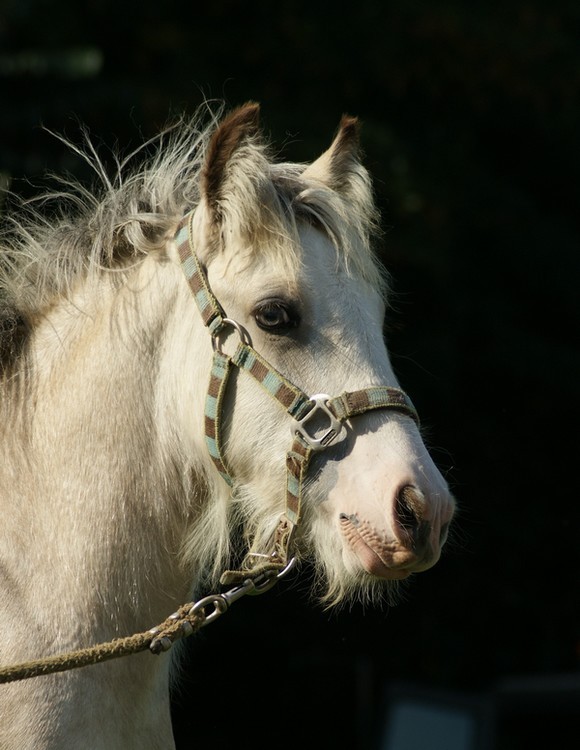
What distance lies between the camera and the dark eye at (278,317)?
9.12 ft

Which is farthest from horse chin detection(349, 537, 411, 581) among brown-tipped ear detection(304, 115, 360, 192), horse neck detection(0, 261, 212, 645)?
brown-tipped ear detection(304, 115, 360, 192)

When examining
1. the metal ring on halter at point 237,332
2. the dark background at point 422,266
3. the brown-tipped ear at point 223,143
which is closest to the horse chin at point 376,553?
the metal ring on halter at point 237,332

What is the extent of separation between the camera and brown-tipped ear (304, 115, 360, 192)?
3.27 meters

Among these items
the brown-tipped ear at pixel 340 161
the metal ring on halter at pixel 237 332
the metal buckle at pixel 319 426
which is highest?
the brown-tipped ear at pixel 340 161

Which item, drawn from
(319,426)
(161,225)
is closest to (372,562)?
(319,426)

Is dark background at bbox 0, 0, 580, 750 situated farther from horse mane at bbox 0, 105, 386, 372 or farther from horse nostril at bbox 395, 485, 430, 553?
horse nostril at bbox 395, 485, 430, 553

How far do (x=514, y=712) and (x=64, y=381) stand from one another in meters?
3.28

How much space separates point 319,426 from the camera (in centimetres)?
269

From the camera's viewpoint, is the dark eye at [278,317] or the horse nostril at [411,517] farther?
the dark eye at [278,317]

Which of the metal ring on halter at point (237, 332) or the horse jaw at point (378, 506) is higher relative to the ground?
the metal ring on halter at point (237, 332)

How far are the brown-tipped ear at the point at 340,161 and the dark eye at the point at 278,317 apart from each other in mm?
638

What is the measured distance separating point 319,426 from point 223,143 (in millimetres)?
892

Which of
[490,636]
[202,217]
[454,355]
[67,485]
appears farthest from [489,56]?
[67,485]

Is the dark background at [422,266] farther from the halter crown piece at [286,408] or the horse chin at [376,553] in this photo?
the horse chin at [376,553]
